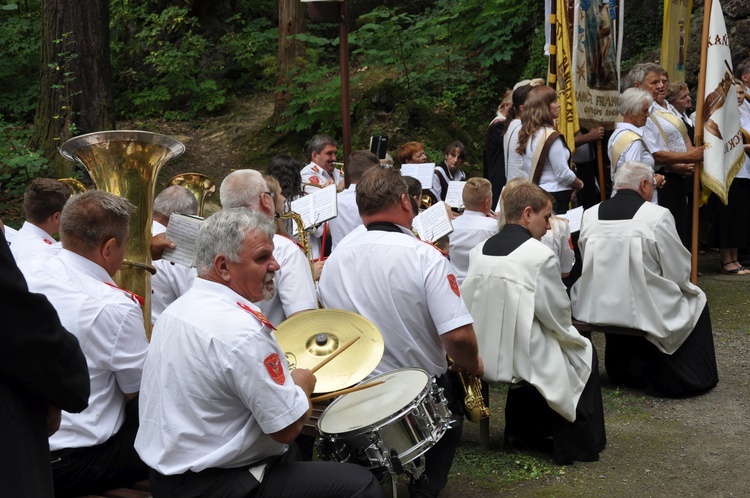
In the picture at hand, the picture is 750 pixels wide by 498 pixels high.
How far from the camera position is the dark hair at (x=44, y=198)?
16.5ft

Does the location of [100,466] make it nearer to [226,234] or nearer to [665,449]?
[226,234]

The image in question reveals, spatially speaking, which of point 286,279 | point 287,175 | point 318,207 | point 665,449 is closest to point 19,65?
point 287,175

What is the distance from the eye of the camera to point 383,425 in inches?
142

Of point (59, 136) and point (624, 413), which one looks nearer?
point (624, 413)

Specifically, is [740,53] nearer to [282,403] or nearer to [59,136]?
[59,136]

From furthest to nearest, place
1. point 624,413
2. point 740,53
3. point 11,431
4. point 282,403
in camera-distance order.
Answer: point 740,53
point 624,413
point 282,403
point 11,431

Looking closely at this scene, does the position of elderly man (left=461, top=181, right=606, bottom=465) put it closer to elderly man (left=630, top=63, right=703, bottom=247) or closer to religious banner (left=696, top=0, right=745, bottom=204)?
elderly man (left=630, top=63, right=703, bottom=247)

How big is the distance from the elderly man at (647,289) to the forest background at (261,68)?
5.72m

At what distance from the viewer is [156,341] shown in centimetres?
326

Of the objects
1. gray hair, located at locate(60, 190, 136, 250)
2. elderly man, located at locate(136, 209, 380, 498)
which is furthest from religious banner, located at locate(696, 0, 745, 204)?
gray hair, located at locate(60, 190, 136, 250)

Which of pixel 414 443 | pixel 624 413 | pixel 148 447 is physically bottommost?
pixel 624 413

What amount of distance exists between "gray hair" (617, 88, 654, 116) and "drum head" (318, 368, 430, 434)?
15.0 ft

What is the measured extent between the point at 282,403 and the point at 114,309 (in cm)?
91

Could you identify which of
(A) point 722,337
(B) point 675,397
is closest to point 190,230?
(B) point 675,397
